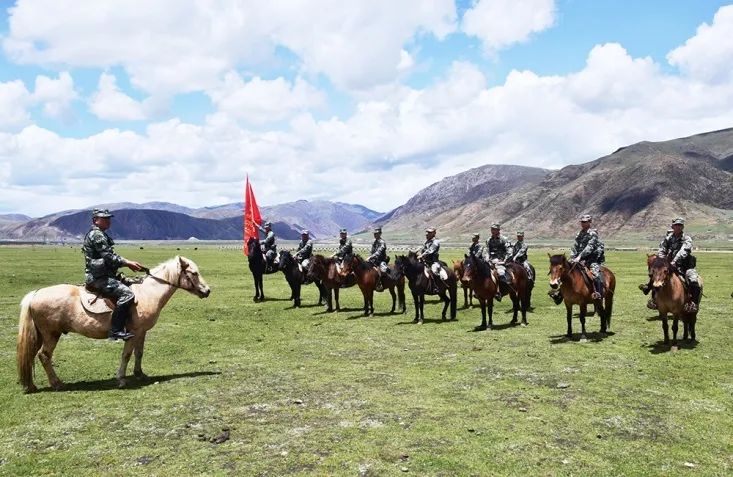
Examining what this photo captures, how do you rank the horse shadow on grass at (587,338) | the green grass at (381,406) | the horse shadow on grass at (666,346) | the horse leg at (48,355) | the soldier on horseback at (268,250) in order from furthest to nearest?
the soldier on horseback at (268,250) < the horse shadow on grass at (587,338) < the horse shadow on grass at (666,346) < the horse leg at (48,355) < the green grass at (381,406)

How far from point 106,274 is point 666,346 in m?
15.4

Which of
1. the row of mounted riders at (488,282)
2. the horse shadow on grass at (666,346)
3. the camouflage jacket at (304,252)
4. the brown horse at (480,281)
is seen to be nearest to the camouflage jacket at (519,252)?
the row of mounted riders at (488,282)

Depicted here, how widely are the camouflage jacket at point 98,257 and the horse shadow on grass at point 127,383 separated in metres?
2.42

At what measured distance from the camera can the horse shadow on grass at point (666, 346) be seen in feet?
49.4

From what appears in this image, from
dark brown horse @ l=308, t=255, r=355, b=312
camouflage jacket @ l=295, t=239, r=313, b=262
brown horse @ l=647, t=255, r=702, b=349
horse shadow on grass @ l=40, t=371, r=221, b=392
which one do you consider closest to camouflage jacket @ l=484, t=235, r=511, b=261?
dark brown horse @ l=308, t=255, r=355, b=312

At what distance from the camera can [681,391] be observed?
36.4 feet

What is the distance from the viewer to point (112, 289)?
1156 cm

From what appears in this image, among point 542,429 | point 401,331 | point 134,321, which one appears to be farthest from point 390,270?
point 542,429

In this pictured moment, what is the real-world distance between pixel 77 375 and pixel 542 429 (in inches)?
429

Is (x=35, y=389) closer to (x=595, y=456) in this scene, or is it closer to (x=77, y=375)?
(x=77, y=375)

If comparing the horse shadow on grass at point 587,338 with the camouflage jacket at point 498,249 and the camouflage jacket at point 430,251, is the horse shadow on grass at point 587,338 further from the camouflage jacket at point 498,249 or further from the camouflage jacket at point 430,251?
the camouflage jacket at point 430,251

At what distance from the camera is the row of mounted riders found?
595 inches

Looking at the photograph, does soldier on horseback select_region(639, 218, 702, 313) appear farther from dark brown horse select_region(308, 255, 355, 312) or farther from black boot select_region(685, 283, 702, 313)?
dark brown horse select_region(308, 255, 355, 312)

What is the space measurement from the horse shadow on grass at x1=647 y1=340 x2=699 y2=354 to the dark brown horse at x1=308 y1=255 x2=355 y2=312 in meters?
12.4
